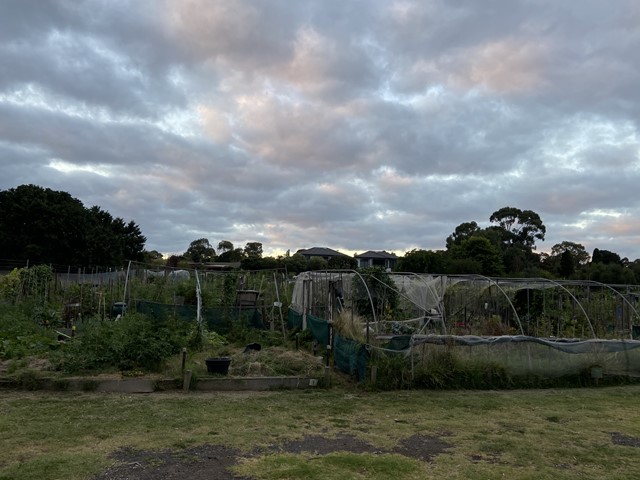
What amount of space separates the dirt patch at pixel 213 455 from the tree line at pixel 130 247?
43065 mm

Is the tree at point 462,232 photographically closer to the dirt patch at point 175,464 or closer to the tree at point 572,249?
the tree at point 572,249

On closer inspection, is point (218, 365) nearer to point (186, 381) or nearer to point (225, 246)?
point (186, 381)

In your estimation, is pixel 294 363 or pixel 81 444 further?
pixel 294 363

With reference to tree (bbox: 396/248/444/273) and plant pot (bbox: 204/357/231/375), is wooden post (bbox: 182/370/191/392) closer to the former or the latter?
plant pot (bbox: 204/357/231/375)

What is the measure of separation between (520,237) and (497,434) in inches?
2976

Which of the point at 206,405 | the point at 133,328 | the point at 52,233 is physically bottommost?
the point at 206,405

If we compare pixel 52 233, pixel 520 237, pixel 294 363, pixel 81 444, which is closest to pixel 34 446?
pixel 81 444

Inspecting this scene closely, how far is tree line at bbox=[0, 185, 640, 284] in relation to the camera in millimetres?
47875

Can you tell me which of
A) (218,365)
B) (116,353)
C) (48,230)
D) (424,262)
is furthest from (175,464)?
(424,262)

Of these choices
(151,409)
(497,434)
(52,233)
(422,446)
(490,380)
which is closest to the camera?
(422,446)

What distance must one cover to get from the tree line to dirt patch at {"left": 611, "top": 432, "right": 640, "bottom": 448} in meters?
42.4

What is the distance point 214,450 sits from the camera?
5598mm

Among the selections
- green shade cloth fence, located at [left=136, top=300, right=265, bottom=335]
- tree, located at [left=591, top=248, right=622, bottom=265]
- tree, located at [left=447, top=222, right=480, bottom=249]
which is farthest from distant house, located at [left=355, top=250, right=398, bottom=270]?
green shade cloth fence, located at [left=136, top=300, right=265, bottom=335]

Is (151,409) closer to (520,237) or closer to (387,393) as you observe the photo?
(387,393)
